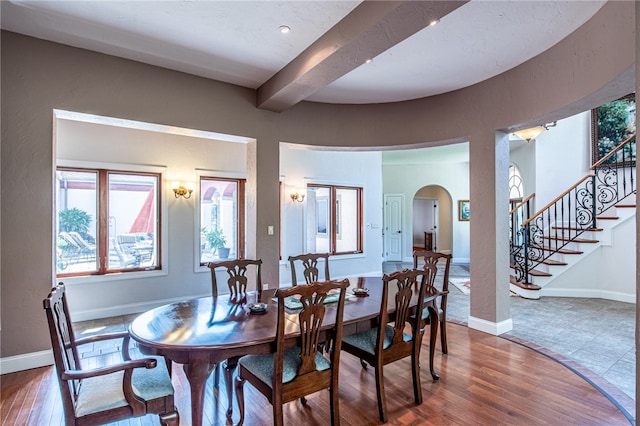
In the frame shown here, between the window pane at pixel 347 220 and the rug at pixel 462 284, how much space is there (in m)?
2.23

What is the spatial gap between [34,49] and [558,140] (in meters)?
8.69

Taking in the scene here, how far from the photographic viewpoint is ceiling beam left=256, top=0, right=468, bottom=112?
2.21 m

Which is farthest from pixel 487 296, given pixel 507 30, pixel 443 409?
pixel 507 30

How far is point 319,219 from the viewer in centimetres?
745

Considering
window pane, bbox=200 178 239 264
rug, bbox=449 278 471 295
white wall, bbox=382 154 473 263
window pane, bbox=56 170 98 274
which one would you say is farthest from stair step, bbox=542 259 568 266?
window pane, bbox=56 170 98 274

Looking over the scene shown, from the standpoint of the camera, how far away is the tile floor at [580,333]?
2.88m

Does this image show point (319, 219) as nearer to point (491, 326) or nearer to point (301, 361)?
point (491, 326)

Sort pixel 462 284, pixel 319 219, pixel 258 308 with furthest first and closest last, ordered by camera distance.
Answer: pixel 319 219 < pixel 462 284 < pixel 258 308

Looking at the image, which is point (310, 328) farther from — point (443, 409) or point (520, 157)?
point (520, 157)

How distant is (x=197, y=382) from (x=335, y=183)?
5.73 metres

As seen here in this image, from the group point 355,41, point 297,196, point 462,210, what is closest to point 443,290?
point 355,41

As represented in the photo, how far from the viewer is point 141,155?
495cm

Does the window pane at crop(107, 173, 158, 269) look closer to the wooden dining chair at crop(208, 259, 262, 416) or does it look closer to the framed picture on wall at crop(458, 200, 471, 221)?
the wooden dining chair at crop(208, 259, 262, 416)

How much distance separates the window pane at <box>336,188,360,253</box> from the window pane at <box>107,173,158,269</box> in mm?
3920
